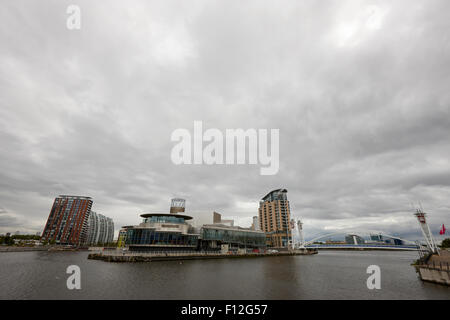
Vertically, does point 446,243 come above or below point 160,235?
above

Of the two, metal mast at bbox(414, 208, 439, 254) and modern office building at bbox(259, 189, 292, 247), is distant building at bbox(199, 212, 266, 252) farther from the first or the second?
metal mast at bbox(414, 208, 439, 254)

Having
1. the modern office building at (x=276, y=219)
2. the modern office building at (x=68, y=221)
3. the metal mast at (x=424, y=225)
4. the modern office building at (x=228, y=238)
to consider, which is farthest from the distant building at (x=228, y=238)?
the modern office building at (x=68, y=221)

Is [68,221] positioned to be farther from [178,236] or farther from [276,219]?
[276,219]

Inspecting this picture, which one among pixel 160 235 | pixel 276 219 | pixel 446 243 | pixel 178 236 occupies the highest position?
pixel 276 219

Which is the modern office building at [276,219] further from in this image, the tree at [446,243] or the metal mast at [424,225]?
the metal mast at [424,225]

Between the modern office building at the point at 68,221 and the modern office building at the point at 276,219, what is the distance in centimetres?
16441

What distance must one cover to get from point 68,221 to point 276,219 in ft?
602

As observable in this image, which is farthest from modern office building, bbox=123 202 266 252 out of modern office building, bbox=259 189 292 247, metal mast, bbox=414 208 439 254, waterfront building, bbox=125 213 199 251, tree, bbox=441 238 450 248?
tree, bbox=441 238 450 248

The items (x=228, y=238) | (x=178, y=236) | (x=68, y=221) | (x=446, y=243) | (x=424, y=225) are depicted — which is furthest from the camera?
(x=68, y=221)

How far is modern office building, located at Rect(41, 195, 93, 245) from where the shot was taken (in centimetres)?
16975

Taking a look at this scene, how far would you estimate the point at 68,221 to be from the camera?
575ft

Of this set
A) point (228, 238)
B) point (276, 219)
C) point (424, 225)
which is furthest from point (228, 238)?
point (276, 219)
